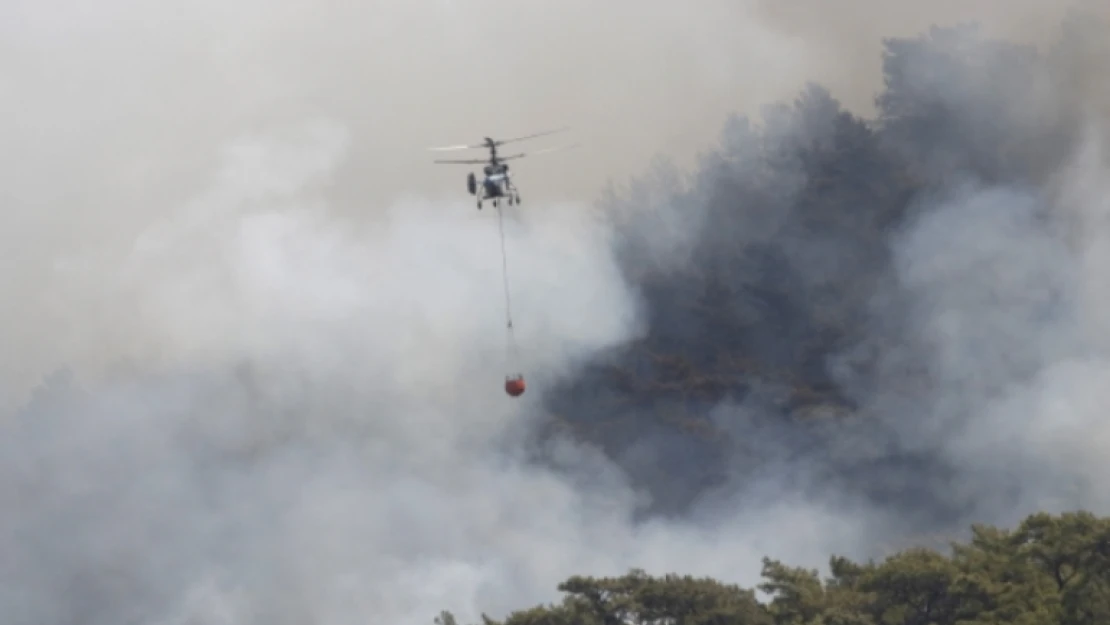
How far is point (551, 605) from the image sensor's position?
395ft

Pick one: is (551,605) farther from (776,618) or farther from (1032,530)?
(1032,530)

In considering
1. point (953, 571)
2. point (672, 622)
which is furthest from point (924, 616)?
point (672, 622)

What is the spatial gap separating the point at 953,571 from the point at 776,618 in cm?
889

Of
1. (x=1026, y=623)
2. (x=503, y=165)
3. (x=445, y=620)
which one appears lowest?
(x=1026, y=623)

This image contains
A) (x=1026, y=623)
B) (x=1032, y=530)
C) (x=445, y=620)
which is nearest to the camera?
(x=1026, y=623)

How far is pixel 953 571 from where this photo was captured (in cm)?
11581

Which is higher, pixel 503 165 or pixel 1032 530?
pixel 503 165

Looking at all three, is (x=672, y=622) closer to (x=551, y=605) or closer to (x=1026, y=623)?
(x=551, y=605)

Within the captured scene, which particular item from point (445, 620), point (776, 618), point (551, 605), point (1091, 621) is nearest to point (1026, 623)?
point (1091, 621)

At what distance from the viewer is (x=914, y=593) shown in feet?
383

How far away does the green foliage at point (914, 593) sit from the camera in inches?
4491

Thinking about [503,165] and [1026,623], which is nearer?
[1026,623]

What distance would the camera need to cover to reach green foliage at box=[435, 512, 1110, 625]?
4491 inches

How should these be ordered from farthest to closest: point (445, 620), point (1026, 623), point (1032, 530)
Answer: point (445, 620) < point (1032, 530) < point (1026, 623)
